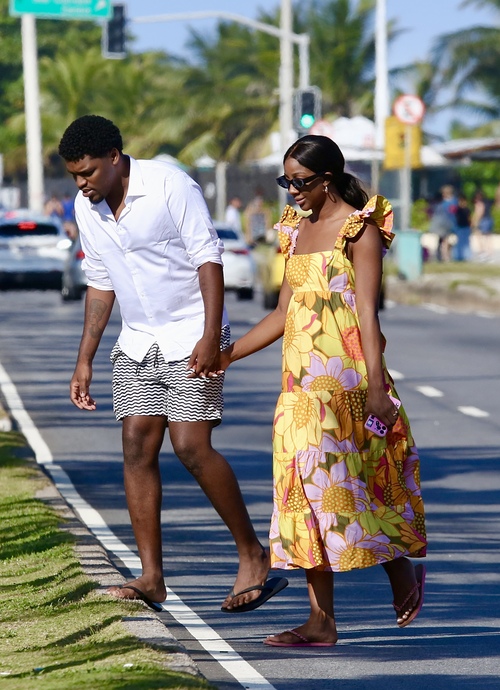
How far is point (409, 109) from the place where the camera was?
30078mm

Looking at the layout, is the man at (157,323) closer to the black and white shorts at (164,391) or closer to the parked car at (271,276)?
the black and white shorts at (164,391)

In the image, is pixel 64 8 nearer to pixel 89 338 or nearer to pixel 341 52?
pixel 341 52

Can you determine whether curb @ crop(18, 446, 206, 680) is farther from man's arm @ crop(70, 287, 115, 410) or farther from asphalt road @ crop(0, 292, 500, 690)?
man's arm @ crop(70, 287, 115, 410)

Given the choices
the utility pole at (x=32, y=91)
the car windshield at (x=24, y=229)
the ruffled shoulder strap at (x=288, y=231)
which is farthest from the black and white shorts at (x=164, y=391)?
the utility pole at (x=32, y=91)

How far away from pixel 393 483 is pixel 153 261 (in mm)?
1240

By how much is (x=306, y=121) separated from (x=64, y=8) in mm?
12079

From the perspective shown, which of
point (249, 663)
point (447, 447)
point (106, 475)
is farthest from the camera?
point (447, 447)

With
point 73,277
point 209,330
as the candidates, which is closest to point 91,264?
point 209,330

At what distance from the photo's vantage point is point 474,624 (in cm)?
663

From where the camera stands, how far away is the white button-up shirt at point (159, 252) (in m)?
6.41

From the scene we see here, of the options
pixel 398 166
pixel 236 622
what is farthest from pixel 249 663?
pixel 398 166

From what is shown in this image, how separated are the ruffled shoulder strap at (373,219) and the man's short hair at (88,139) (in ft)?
3.07

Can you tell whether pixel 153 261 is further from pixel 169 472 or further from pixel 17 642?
pixel 169 472

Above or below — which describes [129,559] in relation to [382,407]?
below
